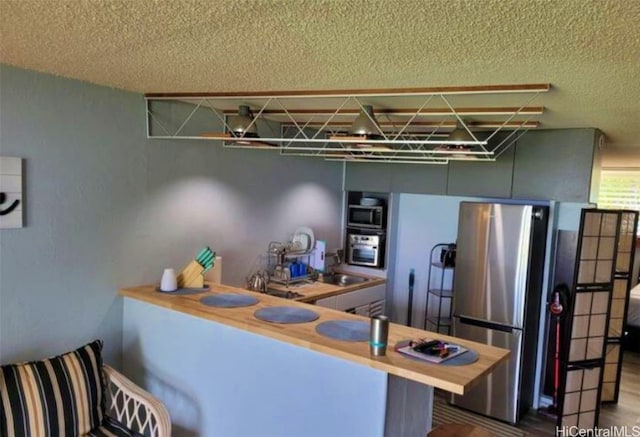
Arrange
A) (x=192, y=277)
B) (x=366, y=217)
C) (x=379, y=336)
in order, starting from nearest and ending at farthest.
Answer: (x=379, y=336), (x=192, y=277), (x=366, y=217)

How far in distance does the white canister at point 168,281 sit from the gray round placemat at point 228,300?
0.28 m

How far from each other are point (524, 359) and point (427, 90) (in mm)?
2637

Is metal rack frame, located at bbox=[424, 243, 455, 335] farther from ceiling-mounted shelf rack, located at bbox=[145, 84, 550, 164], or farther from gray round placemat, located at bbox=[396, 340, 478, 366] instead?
→ gray round placemat, located at bbox=[396, 340, 478, 366]

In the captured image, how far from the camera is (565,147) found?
3.65m

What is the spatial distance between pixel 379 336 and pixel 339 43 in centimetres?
125

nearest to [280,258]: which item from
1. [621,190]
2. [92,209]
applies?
[92,209]

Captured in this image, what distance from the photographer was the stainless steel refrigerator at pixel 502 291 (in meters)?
3.61

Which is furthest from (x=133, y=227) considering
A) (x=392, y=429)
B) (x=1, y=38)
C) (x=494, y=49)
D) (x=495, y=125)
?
(x=495, y=125)

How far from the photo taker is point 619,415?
12.9ft

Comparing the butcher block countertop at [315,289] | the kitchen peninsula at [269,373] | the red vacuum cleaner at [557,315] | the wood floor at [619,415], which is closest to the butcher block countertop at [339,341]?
the kitchen peninsula at [269,373]

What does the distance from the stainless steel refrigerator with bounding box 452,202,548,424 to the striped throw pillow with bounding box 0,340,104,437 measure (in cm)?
283

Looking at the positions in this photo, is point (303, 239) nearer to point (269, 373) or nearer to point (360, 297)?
point (360, 297)

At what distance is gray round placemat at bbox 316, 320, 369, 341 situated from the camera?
7.39ft

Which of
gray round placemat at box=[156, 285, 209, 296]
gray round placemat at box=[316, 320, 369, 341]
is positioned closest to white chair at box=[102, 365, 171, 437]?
gray round placemat at box=[156, 285, 209, 296]
